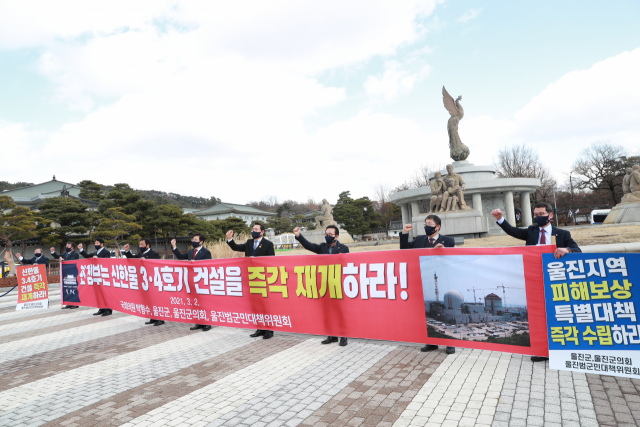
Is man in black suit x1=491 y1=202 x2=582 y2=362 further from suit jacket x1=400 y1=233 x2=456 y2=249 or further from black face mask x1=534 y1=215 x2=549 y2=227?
suit jacket x1=400 y1=233 x2=456 y2=249

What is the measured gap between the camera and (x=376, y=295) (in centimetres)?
505

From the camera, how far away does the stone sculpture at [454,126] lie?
2344cm

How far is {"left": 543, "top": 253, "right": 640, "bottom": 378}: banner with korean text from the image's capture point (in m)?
3.46

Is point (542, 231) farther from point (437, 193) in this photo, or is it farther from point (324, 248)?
point (437, 193)

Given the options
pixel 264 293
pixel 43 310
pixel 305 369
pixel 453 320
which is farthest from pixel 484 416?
pixel 43 310

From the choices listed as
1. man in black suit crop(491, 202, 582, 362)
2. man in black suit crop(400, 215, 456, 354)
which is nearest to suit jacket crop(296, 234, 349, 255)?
man in black suit crop(400, 215, 456, 354)

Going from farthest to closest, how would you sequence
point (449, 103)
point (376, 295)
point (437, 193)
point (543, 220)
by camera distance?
1. point (449, 103)
2. point (437, 193)
3. point (376, 295)
4. point (543, 220)

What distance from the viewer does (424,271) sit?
4.71m

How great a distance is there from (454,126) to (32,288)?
883 inches

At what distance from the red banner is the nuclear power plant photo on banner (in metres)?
0.01

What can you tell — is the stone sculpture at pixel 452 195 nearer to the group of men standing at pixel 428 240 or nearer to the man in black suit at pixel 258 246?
the group of men standing at pixel 428 240

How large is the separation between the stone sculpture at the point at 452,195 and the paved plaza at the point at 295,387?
14.4 meters

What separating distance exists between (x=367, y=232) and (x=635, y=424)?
1605 inches

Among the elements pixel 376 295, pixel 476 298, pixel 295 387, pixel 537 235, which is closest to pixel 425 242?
pixel 376 295
